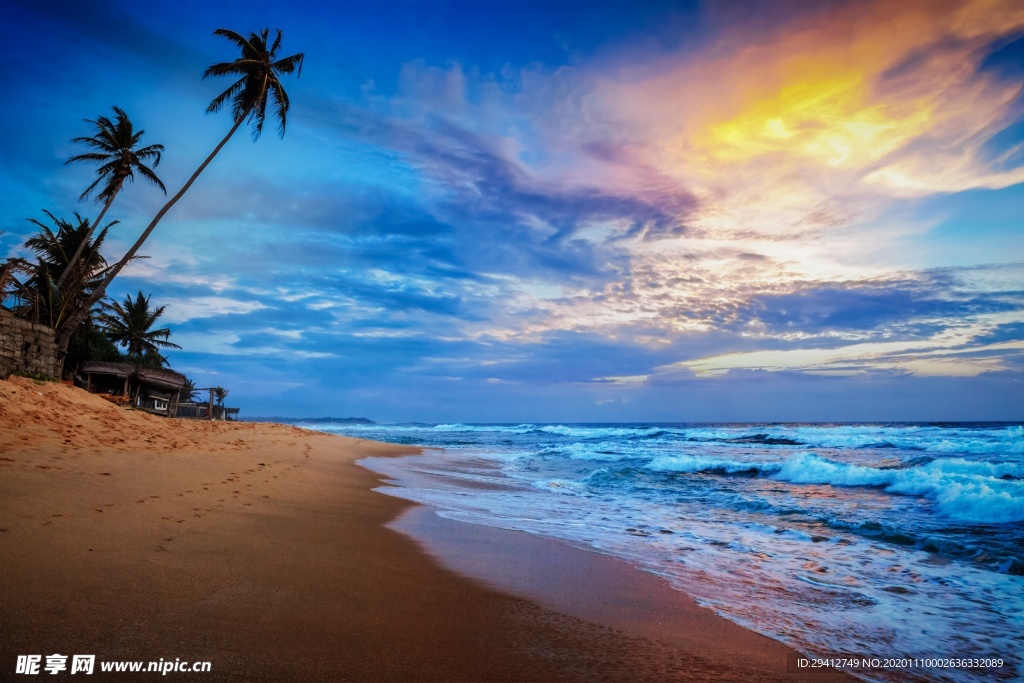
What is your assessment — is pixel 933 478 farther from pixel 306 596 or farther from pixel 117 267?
pixel 117 267

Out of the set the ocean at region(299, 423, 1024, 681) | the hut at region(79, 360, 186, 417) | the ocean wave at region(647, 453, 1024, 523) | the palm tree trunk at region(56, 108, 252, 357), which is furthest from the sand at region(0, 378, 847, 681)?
the hut at region(79, 360, 186, 417)

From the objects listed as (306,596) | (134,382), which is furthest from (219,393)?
(306,596)

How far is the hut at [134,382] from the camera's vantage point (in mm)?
26312

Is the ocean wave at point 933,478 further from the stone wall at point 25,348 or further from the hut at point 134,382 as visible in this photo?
the hut at point 134,382

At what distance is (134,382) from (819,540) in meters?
33.2

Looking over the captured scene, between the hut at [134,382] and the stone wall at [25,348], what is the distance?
8.88 meters

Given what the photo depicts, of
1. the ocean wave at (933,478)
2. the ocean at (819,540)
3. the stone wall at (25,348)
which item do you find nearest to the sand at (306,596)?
the ocean at (819,540)

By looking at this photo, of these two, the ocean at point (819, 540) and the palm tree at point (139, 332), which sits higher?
Answer: the palm tree at point (139, 332)

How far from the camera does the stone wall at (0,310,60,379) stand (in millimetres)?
14102

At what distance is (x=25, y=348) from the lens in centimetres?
1536

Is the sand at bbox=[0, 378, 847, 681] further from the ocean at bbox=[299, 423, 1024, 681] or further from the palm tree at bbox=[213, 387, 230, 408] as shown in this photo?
the palm tree at bbox=[213, 387, 230, 408]

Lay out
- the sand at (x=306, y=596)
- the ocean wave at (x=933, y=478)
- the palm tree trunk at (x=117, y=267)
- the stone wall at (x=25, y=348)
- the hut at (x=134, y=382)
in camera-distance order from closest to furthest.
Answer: the sand at (x=306, y=596), the ocean wave at (x=933, y=478), the stone wall at (x=25, y=348), the palm tree trunk at (x=117, y=267), the hut at (x=134, y=382)

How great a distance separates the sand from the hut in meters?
23.6

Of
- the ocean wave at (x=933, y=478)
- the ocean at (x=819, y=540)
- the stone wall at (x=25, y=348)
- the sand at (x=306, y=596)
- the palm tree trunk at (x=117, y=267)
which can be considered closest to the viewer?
the sand at (x=306, y=596)
